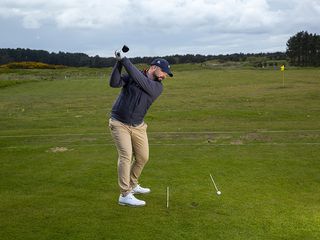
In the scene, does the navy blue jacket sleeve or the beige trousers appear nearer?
the navy blue jacket sleeve

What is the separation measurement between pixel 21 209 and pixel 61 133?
954 centimetres

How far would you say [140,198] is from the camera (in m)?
8.05

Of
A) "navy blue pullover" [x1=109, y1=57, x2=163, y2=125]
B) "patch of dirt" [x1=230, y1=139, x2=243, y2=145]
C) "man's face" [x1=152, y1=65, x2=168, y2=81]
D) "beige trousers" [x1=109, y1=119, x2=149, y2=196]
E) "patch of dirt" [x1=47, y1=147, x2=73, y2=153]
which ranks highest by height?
"man's face" [x1=152, y1=65, x2=168, y2=81]

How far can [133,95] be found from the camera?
753cm

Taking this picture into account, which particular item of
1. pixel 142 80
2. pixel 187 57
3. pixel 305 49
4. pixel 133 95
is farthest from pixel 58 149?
pixel 187 57

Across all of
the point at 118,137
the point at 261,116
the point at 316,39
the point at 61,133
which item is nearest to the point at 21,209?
the point at 118,137

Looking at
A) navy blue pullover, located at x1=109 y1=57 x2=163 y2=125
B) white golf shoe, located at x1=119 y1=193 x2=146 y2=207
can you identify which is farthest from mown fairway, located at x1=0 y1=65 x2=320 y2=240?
navy blue pullover, located at x1=109 y1=57 x2=163 y2=125

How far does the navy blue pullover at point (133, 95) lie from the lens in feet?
24.0

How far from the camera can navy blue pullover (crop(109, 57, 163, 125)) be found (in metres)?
7.30

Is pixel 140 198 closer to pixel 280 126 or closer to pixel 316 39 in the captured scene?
pixel 280 126

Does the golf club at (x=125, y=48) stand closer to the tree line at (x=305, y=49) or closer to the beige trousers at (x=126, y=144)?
the beige trousers at (x=126, y=144)

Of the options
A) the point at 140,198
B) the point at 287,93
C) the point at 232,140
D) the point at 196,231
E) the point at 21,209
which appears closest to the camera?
the point at 196,231

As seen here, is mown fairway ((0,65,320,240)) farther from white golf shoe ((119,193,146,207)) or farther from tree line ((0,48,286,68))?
tree line ((0,48,286,68))

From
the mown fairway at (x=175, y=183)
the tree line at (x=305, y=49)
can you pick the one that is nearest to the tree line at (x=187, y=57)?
the tree line at (x=305, y=49)
